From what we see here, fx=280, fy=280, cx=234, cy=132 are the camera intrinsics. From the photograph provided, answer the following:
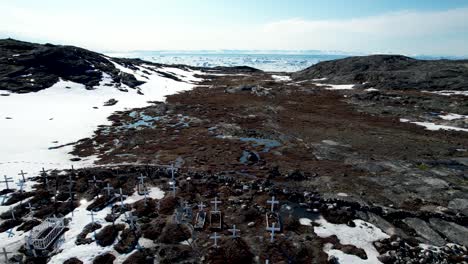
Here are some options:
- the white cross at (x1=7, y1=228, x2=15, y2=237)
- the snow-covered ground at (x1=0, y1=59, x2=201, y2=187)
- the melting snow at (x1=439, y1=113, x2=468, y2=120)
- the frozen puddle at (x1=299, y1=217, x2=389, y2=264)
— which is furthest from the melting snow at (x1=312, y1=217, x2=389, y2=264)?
the melting snow at (x1=439, y1=113, x2=468, y2=120)

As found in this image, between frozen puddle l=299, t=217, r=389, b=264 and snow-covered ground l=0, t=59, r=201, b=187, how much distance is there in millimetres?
28040

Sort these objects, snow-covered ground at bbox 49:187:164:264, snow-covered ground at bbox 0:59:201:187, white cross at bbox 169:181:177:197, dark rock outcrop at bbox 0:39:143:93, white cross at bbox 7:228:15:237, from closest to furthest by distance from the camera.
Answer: snow-covered ground at bbox 49:187:164:264, white cross at bbox 7:228:15:237, white cross at bbox 169:181:177:197, snow-covered ground at bbox 0:59:201:187, dark rock outcrop at bbox 0:39:143:93

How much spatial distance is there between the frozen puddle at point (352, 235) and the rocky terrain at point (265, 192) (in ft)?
0.32

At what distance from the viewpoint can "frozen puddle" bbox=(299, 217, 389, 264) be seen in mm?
18000

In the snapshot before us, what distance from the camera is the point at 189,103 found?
76.6m

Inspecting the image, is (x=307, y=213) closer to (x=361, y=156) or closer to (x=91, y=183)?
(x=361, y=156)

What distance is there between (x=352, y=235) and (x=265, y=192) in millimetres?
8473

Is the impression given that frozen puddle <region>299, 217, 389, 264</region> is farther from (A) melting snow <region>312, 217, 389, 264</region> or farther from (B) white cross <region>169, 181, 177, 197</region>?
(B) white cross <region>169, 181, 177, 197</region>

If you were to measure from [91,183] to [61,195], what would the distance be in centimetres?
306

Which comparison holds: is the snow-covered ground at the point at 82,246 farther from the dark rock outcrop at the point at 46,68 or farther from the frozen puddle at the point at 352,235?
the dark rock outcrop at the point at 46,68

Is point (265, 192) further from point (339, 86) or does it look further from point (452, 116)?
point (339, 86)

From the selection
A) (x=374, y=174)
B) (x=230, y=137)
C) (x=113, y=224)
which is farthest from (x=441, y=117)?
(x=113, y=224)

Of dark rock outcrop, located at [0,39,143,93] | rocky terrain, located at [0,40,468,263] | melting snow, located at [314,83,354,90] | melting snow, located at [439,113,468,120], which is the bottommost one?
rocky terrain, located at [0,40,468,263]

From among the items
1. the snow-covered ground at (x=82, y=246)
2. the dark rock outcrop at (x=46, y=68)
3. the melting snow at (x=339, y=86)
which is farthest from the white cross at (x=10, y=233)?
the melting snow at (x=339, y=86)
